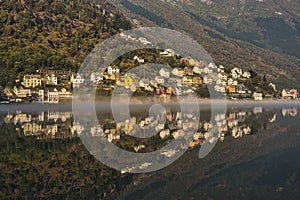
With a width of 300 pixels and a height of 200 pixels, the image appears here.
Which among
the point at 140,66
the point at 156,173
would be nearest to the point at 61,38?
the point at 140,66

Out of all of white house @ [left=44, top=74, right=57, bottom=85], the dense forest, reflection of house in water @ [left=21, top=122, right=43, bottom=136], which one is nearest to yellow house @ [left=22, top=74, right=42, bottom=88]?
white house @ [left=44, top=74, right=57, bottom=85]

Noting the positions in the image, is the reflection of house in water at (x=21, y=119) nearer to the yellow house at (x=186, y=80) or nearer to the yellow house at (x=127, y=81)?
the yellow house at (x=127, y=81)

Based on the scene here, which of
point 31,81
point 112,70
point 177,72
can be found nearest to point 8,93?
point 31,81

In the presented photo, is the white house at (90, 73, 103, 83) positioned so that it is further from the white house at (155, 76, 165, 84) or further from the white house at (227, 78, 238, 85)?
the white house at (227, 78, 238, 85)

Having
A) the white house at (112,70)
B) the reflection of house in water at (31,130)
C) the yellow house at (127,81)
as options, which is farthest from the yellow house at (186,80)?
the reflection of house in water at (31,130)

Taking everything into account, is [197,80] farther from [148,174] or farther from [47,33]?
[148,174]

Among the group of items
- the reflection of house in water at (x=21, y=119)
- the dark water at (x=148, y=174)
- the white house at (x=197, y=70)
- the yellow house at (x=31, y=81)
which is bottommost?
the dark water at (x=148, y=174)

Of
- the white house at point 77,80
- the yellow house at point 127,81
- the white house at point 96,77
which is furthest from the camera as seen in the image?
the yellow house at point 127,81
